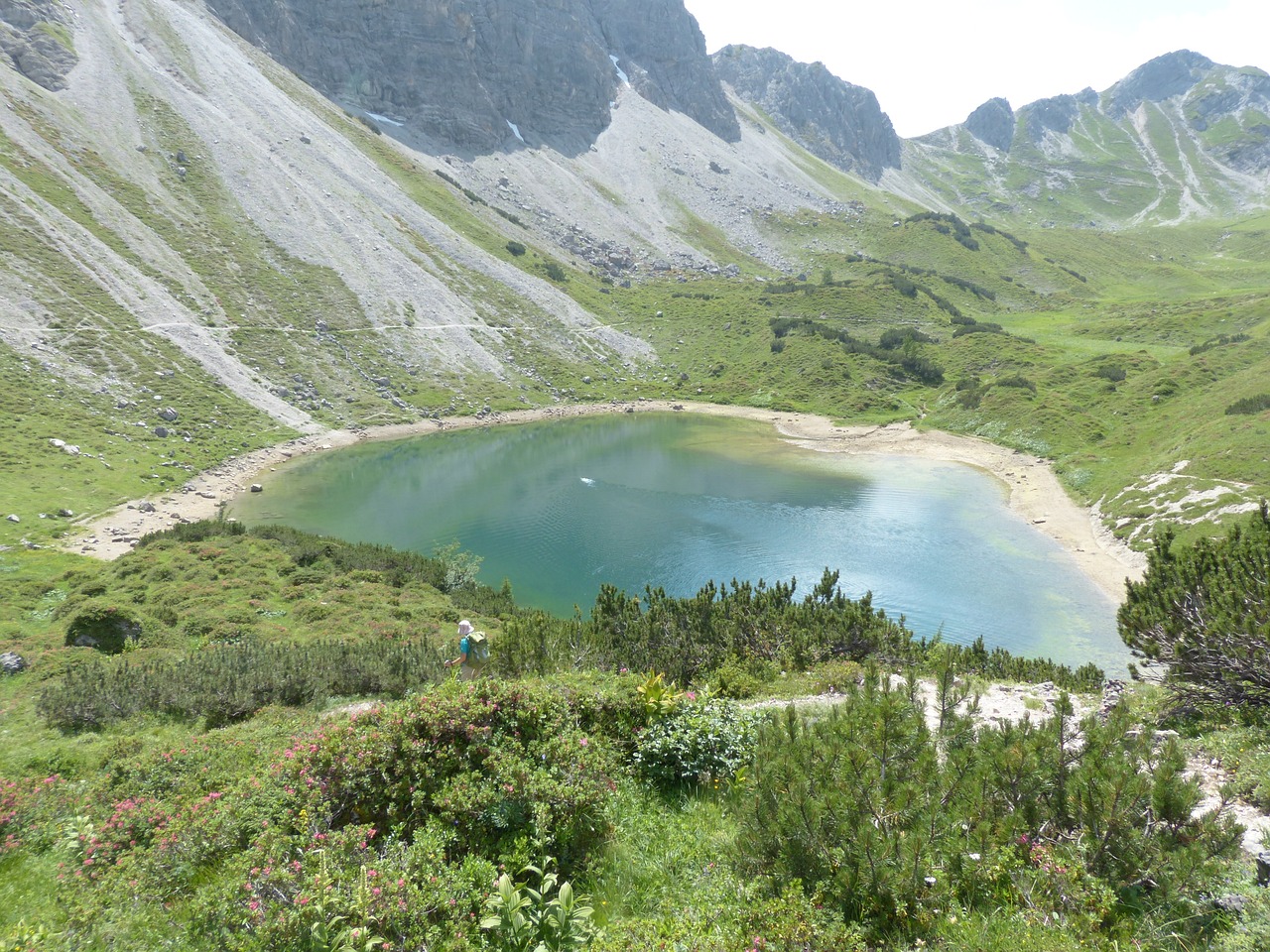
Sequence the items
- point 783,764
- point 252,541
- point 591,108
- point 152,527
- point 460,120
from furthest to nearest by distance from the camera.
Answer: point 591,108 → point 460,120 → point 152,527 → point 252,541 → point 783,764

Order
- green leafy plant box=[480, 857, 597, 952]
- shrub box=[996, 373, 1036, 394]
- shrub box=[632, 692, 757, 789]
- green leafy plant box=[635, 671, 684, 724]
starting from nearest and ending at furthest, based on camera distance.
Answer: green leafy plant box=[480, 857, 597, 952] → shrub box=[632, 692, 757, 789] → green leafy plant box=[635, 671, 684, 724] → shrub box=[996, 373, 1036, 394]

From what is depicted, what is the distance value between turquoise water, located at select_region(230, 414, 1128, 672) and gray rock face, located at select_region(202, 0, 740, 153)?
362 ft

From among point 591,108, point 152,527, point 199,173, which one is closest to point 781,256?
point 591,108

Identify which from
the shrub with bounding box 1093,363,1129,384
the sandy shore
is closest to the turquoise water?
the sandy shore

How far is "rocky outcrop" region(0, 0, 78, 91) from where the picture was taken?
80.3 metres

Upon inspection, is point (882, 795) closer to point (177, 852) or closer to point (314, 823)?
point (314, 823)

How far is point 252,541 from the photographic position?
33688mm

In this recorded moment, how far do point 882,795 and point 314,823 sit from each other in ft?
20.2

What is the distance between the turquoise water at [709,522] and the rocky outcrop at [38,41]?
240 feet

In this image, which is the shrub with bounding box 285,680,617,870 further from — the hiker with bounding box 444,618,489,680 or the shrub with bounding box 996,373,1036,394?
the shrub with bounding box 996,373,1036,394

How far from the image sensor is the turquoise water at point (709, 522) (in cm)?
3150

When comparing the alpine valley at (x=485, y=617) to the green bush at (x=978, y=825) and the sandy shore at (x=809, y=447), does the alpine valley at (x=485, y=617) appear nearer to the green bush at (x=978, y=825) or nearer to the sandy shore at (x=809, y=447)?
the green bush at (x=978, y=825)

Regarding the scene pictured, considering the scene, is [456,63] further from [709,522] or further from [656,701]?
[656,701]

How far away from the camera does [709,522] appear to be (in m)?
44.2
